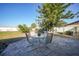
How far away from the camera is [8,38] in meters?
6.28

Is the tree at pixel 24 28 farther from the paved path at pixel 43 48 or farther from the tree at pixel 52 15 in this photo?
the tree at pixel 52 15

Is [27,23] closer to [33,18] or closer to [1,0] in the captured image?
[33,18]

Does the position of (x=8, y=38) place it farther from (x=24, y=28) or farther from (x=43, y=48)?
(x=43, y=48)

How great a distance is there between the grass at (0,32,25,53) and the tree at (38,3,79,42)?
42 centimetres

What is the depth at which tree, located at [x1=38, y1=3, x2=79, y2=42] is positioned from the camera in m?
6.27

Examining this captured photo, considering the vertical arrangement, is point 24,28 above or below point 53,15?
below

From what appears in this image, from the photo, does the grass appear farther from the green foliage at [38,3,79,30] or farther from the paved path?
the green foliage at [38,3,79,30]

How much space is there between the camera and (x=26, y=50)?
630cm

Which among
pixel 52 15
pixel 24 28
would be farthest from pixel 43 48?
pixel 52 15

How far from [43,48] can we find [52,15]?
1.92 ft

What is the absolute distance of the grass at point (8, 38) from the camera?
247 inches

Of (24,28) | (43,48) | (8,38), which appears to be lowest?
(43,48)

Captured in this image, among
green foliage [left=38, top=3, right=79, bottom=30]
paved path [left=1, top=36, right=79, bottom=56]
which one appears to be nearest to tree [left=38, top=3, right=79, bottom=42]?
green foliage [left=38, top=3, right=79, bottom=30]

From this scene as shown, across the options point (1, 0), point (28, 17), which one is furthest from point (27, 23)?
point (1, 0)
